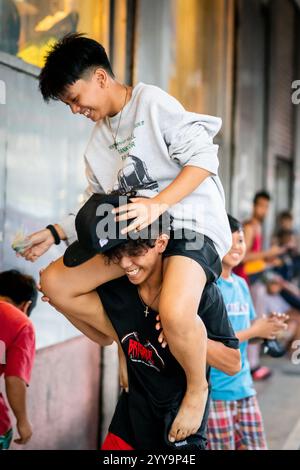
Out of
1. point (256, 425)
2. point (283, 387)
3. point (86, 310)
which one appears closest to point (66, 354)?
point (256, 425)

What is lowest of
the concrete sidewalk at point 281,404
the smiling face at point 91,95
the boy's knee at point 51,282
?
the concrete sidewalk at point 281,404

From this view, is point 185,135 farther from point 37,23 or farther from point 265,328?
point 37,23

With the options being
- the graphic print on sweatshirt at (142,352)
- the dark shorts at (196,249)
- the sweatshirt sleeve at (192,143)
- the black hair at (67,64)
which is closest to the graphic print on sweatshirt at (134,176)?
the sweatshirt sleeve at (192,143)

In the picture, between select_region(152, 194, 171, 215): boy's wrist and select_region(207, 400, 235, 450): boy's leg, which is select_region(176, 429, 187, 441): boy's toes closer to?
select_region(152, 194, 171, 215): boy's wrist

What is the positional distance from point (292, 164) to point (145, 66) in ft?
22.7

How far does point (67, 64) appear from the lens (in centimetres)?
268

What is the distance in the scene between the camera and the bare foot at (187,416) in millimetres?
2789

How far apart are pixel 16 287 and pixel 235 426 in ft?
4.70

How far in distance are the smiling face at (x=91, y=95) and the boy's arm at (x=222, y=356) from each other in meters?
1.02

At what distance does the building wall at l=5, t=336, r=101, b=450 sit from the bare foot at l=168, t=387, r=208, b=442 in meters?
1.34

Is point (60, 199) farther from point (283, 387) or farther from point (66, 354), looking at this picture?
point (283, 387)

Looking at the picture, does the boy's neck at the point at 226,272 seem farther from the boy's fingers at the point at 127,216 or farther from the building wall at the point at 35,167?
the boy's fingers at the point at 127,216

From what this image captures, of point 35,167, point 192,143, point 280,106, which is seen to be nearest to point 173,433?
point 192,143

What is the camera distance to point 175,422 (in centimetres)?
279
